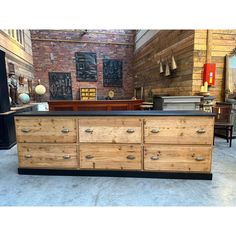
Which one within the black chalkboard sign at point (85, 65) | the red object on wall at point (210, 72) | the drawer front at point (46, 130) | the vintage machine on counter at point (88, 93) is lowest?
the drawer front at point (46, 130)

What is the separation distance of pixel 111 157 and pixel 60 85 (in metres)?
7.28

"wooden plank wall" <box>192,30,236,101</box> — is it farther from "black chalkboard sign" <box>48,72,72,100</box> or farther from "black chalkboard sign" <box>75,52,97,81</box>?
"black chalkboard sign" <box>48,72,72,100</box>

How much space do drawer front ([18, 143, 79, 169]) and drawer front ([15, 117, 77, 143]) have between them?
84 millimetres

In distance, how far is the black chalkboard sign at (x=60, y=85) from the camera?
899cm

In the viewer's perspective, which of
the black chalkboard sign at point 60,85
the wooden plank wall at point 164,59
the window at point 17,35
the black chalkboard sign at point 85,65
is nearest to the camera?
the wooden plank wall at point 164,59

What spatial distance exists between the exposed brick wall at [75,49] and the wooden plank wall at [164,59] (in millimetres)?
1065

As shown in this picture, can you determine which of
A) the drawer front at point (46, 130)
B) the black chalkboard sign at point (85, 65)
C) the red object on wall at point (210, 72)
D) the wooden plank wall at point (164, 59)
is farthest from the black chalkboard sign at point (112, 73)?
the drawer front at point (46, 130)

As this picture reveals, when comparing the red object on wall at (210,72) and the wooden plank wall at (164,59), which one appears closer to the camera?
the red object on wall at (210,72)

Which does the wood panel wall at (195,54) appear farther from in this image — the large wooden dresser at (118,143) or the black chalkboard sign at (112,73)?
the black chalkboard sign at (112,73)

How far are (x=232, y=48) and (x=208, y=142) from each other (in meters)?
3.33
